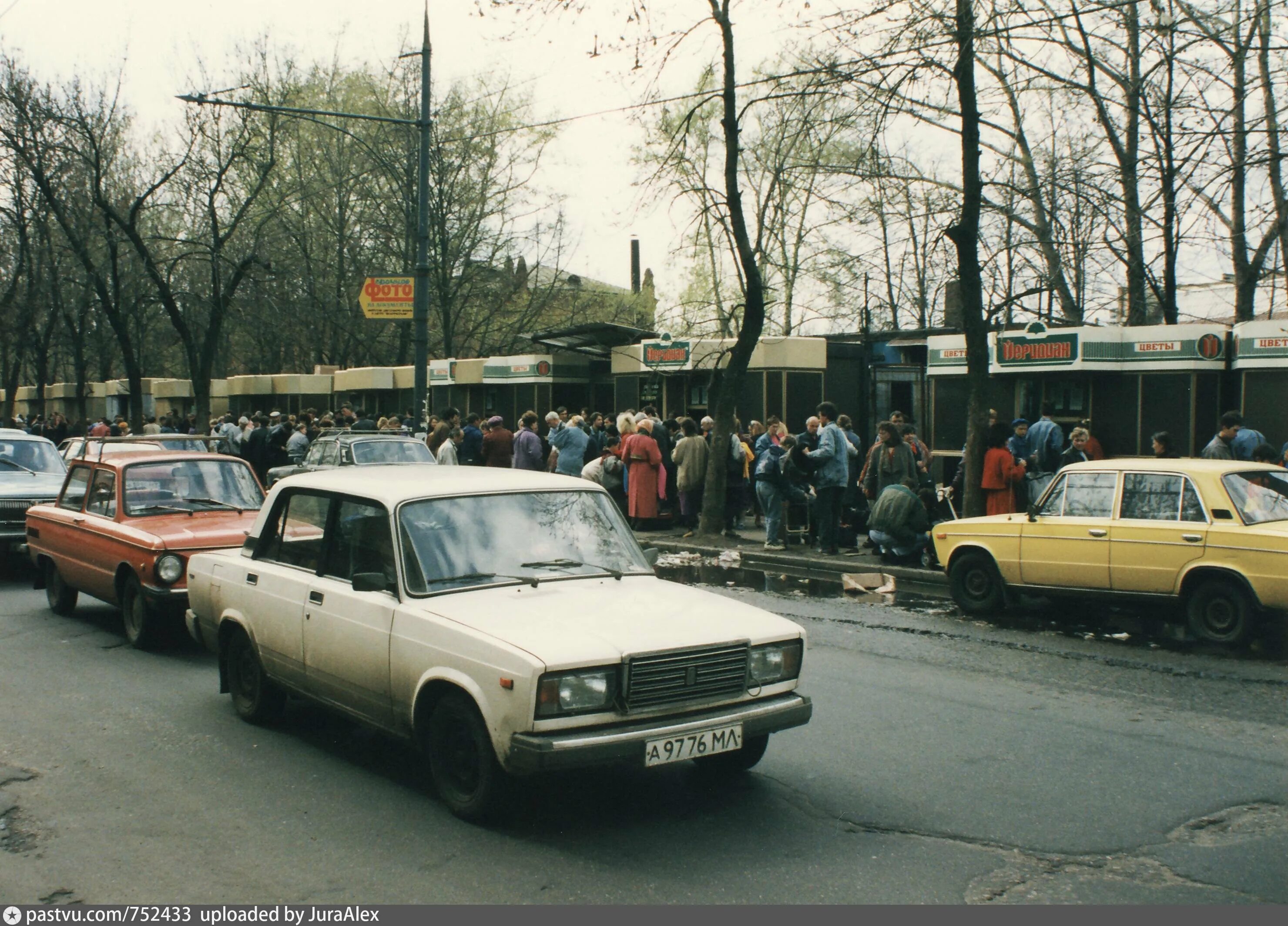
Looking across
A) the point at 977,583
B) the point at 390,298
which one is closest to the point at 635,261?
the point at 390,298

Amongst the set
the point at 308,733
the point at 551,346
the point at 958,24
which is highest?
the point at 958,24

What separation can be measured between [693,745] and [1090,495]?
6.54 m

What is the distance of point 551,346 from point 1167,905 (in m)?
23.4

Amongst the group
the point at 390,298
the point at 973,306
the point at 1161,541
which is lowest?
the point at 1161,541

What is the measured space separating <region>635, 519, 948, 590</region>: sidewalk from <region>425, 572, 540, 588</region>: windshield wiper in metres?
6.52

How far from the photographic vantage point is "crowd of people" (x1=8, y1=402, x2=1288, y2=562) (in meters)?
14.0

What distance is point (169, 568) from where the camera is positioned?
8.78 m

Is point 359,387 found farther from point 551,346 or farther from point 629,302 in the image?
point 629,302

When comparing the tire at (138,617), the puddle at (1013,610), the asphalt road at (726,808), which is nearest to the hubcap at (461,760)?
the asphalt road at (726,808)

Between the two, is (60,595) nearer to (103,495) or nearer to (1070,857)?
(103,495)

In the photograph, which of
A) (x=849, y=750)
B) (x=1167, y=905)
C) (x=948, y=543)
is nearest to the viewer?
(x=1167, y=905)

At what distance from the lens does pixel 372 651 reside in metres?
5.48

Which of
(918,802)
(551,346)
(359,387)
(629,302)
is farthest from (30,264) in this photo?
(918,802)

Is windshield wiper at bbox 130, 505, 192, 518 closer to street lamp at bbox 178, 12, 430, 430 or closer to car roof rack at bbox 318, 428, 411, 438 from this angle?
car roof rack at bbox 318, 428, 411, 438
